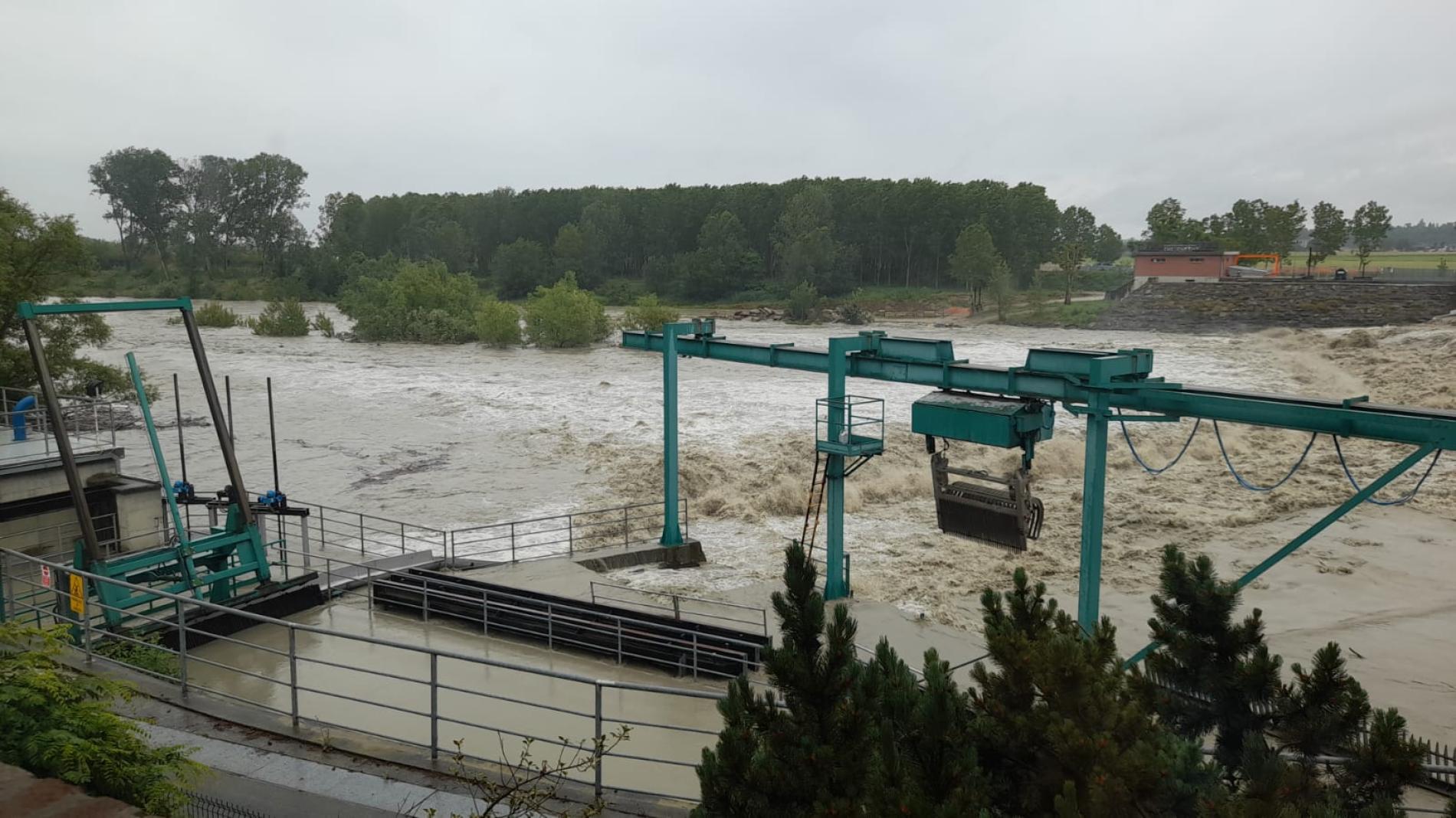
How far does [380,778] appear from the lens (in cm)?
702

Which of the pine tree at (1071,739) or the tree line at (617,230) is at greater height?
the tree line at (617,230)

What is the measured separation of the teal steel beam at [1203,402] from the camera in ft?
34.6

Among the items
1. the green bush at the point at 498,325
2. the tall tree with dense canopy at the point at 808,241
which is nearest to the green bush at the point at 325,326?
the green bush at the point at 498,325

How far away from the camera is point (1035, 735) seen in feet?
14.2

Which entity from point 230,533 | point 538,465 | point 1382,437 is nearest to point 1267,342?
point 538,465

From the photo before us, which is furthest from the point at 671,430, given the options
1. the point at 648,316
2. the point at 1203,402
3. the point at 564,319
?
the point at 648,316

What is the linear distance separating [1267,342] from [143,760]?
72664mm

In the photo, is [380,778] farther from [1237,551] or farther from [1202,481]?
[1202,481]

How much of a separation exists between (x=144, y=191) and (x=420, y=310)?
267 feet

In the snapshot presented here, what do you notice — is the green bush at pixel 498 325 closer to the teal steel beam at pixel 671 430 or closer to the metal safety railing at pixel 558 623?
the teal steel beam at pixel 671 430

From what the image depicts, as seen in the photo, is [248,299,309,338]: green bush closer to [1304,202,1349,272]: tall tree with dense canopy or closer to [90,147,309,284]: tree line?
[90,147,309,284]: tree line

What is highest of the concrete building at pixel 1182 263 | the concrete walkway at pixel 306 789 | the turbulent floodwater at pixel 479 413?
the concrete building at pixel 1182 263

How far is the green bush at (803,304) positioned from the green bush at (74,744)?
3500 inches

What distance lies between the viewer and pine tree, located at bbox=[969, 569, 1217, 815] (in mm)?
3828
